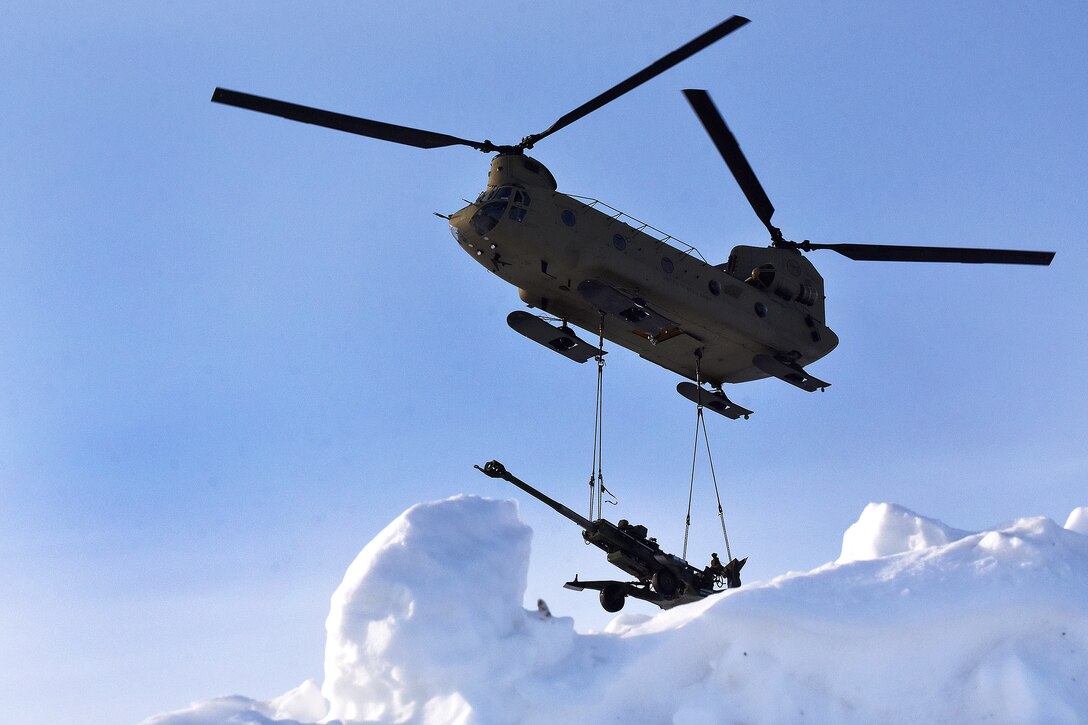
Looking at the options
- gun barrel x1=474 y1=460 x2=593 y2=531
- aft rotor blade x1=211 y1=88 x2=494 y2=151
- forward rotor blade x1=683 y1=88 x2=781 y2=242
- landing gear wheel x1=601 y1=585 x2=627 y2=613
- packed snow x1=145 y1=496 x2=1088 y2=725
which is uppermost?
forward rotor blade x1=683 y1=88 x2=781 y2=242

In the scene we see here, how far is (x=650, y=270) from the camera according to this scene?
78.9 ft

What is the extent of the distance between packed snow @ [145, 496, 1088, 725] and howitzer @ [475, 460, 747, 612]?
16.4 ft

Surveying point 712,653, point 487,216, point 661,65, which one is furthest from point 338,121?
point 712,653

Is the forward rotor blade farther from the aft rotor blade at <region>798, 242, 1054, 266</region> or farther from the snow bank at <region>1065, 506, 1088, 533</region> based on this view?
the snow bank at <region>1065, 506, 1088, 533</region>

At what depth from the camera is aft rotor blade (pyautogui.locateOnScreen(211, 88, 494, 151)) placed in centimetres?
2111

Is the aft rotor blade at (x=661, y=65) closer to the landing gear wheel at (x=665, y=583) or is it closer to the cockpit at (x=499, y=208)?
the cockpit at (x=499, y=208)

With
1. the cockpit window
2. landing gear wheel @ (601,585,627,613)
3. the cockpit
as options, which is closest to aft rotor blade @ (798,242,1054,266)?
the cockpit

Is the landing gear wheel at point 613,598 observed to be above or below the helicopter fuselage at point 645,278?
below

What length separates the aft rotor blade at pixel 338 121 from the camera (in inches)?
831

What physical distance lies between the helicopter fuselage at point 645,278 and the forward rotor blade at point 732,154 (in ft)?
3.11

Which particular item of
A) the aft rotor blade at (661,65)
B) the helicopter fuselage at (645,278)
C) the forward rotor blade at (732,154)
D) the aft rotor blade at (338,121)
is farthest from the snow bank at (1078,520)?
the aft rotor blade at (338,121)

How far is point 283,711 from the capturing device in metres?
16.8

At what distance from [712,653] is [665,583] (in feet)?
18.8

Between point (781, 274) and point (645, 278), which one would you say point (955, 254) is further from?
point (645, 278)
